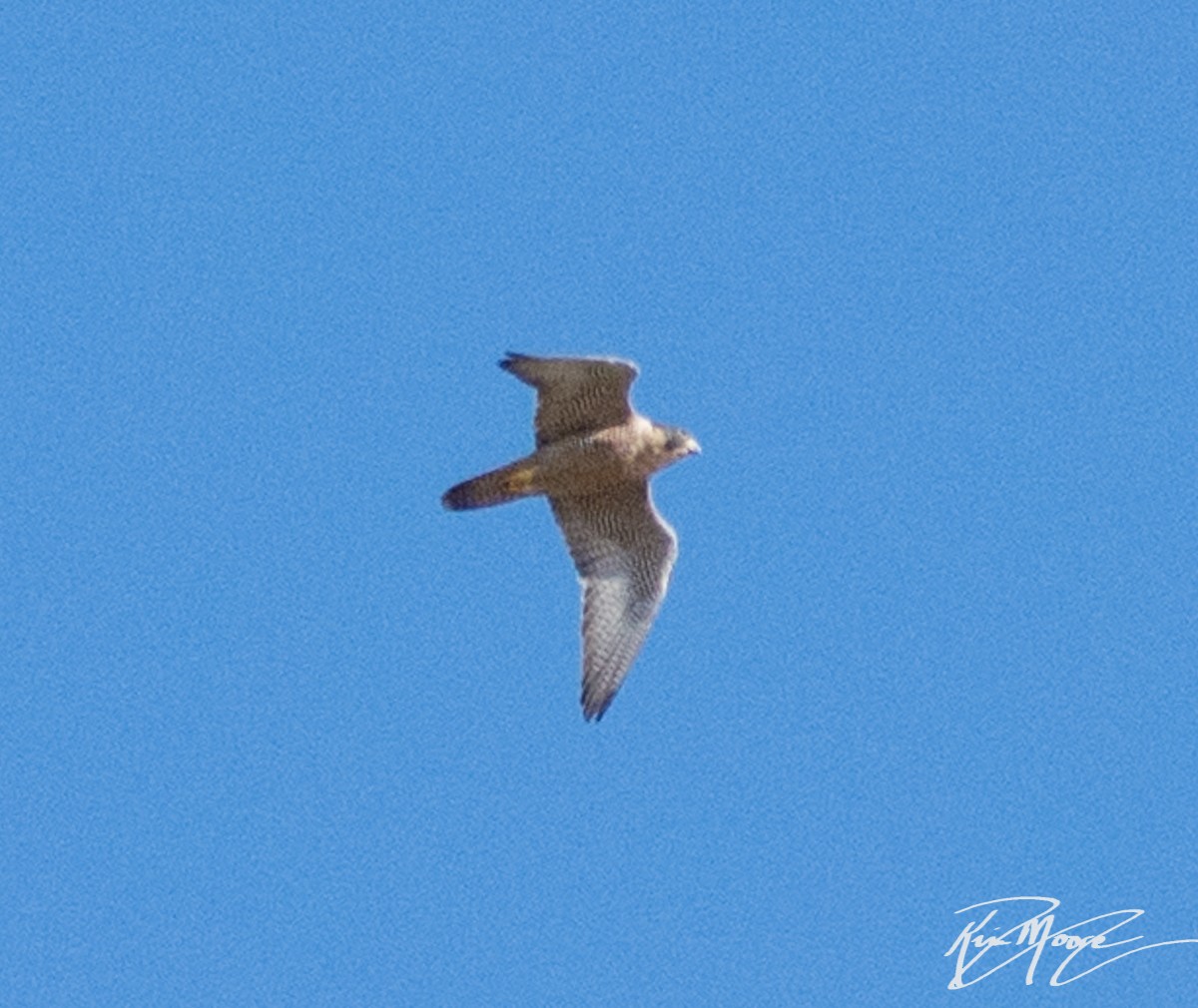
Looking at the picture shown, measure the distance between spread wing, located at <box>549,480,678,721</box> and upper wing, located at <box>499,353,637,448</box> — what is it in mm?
511

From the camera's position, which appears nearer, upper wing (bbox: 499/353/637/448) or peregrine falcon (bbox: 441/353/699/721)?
upper wing (bbox: 499/353/637/448)

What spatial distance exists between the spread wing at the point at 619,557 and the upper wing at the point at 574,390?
0.51m

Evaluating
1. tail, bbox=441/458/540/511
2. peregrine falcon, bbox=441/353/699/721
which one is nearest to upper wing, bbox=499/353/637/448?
peregrine falcon, bbox=441/353/699/721

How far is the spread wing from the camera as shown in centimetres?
1194

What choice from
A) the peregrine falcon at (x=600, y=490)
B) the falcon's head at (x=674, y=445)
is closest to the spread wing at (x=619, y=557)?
the peregrine falcon at (x=600, y=490)

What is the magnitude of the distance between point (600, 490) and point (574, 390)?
2.42 ft

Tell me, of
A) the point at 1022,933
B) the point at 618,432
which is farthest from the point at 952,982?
the point at 618,432

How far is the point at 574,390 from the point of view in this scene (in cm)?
1147

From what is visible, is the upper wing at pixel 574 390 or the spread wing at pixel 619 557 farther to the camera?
the spread wing at pixel 619 557

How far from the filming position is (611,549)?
39.7ft

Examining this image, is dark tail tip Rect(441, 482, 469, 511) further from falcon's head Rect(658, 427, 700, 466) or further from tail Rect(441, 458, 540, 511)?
falcon's head Rect(658, 427, 700, 466)

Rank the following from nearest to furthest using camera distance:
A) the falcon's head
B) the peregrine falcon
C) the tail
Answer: the peregrine falcon, the tail, the falcon's head

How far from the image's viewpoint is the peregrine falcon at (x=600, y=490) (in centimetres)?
1146

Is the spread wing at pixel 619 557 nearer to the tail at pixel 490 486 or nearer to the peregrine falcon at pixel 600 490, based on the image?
the peregrine falcon at pixel 600 490
